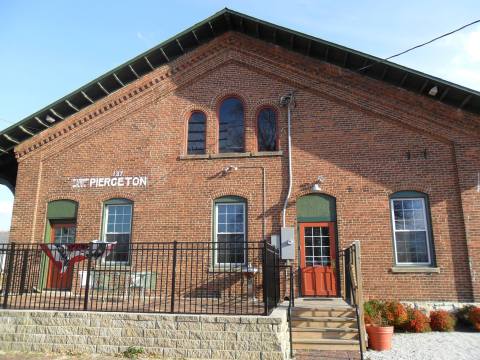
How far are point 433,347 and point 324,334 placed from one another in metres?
2.49

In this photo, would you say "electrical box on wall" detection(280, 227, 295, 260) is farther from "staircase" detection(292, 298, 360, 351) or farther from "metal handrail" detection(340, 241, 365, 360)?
"staircase" detection(292, 298, 360, 351)

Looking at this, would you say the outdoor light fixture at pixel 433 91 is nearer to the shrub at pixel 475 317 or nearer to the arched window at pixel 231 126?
the arched window at pixel 231 126

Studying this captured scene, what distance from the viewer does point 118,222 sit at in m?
14.4

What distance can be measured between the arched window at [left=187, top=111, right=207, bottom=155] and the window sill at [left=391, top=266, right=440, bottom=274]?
23.8 ft

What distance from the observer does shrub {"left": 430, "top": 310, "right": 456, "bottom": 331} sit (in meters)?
11.0

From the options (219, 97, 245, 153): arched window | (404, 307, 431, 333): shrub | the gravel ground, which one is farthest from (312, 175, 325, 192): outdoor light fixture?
the gravel ground

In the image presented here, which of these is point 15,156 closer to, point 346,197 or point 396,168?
point 346,197

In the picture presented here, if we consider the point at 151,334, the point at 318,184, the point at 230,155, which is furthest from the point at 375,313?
the point at 230,155

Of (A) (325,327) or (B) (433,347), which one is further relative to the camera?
(A) (325,327)

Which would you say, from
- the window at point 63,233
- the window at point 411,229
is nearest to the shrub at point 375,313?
the window at point 411,229

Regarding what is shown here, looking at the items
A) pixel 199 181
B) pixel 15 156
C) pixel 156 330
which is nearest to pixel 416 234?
pixel 199 181

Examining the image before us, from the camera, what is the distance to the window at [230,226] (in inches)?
531

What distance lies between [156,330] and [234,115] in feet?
27.4

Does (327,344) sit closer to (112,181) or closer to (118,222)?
(118,222)
